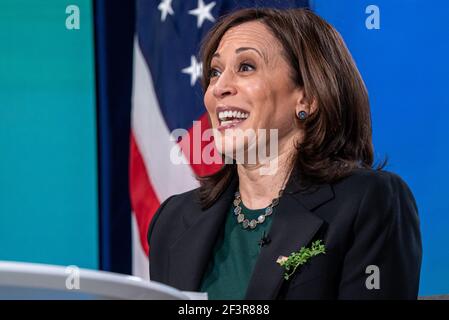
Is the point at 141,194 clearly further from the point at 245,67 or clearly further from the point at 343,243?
the point at 343,243

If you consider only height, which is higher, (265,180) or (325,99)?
(325,99)

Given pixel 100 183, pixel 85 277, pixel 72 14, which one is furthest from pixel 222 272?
pixel 72 14

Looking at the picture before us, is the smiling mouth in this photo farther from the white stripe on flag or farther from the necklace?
the white stripe on flag

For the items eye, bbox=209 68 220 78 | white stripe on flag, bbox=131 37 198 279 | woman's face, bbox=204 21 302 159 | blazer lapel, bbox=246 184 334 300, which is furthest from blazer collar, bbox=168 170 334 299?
white stripe on flag, bbox=131 37 198 279

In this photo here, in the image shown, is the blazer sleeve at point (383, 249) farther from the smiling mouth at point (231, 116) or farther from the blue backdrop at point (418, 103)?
the blue backdrop at point (418, 103)

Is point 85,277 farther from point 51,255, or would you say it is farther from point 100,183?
point 51,255

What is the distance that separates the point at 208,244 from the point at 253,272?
0.54 feet

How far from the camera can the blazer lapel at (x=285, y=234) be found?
1323 mm

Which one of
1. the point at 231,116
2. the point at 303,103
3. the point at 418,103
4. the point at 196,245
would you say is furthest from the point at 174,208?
the point at 418,103

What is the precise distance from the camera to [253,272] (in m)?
1.35

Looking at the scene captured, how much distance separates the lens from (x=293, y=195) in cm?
144

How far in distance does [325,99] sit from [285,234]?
30cm

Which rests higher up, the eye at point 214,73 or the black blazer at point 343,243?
the eye at point 214,73

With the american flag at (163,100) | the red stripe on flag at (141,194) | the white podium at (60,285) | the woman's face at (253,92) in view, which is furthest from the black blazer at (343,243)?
the red stripe on flag at (141,194)
